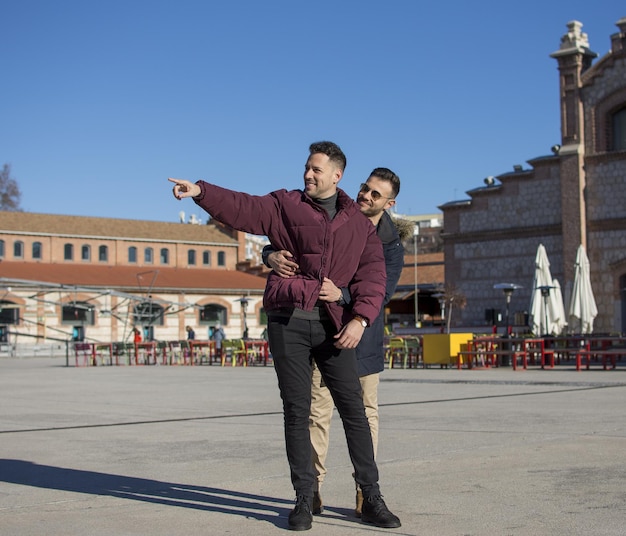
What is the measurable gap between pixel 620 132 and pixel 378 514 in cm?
3507

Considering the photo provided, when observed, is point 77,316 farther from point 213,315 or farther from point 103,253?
point 103,253

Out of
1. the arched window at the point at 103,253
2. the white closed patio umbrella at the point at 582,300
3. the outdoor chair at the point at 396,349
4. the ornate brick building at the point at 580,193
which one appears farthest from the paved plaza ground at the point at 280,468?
the arched window at the point at 103,253

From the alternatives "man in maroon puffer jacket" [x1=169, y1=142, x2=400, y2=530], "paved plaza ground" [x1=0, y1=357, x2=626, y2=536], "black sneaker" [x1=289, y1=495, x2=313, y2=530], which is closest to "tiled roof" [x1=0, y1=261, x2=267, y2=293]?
"paved plaza ground" [x1=0, y1=357, x2=626, y2=536]

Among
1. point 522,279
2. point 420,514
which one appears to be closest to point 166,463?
A: point 420,514

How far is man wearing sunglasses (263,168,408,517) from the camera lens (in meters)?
4.93

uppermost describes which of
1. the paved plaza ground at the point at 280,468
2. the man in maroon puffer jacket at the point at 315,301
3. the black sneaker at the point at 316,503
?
the man in maroon puffer jacket at the point at 315,301

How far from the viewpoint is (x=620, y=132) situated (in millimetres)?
37188

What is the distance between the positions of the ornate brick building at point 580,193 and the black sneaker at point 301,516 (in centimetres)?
3335

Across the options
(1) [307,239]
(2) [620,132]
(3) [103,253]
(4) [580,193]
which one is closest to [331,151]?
(1) [307,239]

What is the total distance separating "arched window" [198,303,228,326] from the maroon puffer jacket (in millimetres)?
57858

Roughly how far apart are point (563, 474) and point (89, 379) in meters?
16.6

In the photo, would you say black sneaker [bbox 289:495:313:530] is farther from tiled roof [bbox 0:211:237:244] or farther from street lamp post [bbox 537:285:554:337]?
tiled roof [bbox 0:211:237:244]

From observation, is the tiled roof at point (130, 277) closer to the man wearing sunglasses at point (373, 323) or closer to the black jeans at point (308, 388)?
the man wearing sunglasses at point (373, 323)

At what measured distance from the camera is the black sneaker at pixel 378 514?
4730 millimetres
